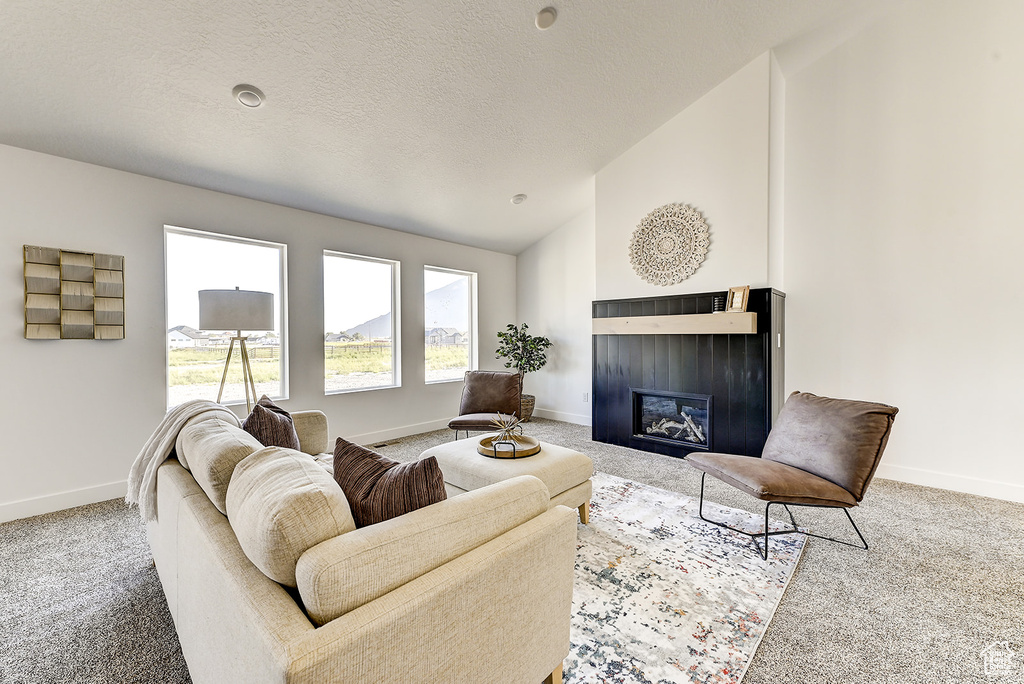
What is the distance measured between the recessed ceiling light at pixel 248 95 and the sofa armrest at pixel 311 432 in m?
1.94

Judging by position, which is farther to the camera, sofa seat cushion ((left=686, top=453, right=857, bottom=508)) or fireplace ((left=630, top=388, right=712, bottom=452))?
fireplace ((left=630, top=388, right=712, bottom=452))

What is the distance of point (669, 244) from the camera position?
152 inches

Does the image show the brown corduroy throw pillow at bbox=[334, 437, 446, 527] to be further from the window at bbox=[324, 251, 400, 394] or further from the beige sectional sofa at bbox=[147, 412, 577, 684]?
the window at bbox=[324, 251, 400, 394]

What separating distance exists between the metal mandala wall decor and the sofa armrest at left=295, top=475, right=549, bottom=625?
319 cm

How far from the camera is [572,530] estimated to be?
1300 mm

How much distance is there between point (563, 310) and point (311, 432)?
11.8 ft

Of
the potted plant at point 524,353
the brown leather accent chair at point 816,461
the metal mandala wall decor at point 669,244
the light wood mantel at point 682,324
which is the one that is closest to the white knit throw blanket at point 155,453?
the brown leather accent chair at point 816,461

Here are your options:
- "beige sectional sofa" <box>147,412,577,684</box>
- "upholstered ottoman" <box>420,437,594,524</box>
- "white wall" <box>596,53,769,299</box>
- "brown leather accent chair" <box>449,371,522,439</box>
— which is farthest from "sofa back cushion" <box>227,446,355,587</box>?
"white wall" <box>596,53,769,299</box>

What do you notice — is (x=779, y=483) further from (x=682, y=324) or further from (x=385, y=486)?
(x=385, y=486)

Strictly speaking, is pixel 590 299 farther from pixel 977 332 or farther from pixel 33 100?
pixel 33 100

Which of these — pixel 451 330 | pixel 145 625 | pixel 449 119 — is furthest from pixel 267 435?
pixel 451 330

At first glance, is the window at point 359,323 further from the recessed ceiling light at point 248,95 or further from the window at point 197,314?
the recessed ceiling light at point 248,95

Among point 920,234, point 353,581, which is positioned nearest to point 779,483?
point 353,581

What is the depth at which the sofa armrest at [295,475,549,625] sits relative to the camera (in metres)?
0.80
